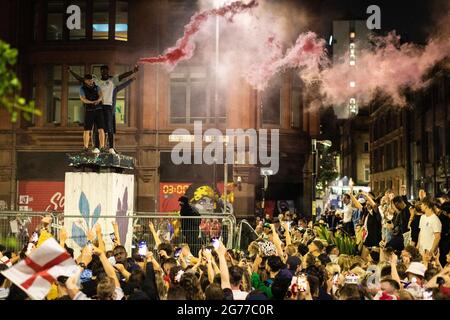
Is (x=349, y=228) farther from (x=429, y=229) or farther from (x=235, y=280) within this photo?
(x=235, y=280)

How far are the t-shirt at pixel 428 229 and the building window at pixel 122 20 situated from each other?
2237cm

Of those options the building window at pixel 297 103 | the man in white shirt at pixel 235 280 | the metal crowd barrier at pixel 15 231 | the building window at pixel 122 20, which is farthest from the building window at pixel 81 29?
the man in white shirt at pixel 235 280

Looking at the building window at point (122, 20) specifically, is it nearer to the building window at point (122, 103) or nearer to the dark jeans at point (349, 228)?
the building window at point (122, 103)

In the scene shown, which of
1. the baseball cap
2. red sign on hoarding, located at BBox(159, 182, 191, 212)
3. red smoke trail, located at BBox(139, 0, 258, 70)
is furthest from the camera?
red sign on hoarding, located at BBox(159, 182, 191, 212)

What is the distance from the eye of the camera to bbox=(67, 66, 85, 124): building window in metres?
30.4

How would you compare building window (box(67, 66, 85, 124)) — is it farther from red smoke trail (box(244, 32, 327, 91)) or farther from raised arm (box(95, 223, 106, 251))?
raised arm (box(95, 223, 106, 251))

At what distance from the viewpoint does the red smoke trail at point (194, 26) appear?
94.2ft

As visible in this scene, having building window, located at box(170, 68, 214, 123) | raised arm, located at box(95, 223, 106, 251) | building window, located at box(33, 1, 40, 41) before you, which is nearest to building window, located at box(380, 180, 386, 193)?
building window, located at box(170, 68, 214, 123)

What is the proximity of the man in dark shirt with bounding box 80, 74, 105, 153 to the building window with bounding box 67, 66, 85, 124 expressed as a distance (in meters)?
16.9

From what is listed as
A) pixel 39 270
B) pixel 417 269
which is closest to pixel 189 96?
pixel 417 269

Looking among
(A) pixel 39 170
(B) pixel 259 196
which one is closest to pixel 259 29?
(B) pixel 259 196

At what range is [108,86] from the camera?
13859 mm

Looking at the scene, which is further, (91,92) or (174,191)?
(174,191)

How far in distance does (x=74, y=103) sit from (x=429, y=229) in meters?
22.9
